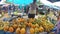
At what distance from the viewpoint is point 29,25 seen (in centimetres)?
211

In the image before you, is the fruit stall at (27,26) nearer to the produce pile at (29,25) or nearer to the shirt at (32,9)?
the produce pile at (29,25)

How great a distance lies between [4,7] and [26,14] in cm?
46

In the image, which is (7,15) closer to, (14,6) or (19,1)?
(14,6)

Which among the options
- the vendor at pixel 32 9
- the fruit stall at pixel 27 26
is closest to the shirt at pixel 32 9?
the vendor at pixel 32 9

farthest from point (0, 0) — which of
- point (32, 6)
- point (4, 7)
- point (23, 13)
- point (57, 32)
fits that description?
point (57, 32)

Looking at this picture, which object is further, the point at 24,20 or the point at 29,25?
the point at 24,20

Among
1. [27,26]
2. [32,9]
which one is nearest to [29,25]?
[27,26]

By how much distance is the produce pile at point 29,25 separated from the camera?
2.03m

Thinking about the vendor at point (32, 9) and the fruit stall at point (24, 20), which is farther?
the vendor at point (32, 9)

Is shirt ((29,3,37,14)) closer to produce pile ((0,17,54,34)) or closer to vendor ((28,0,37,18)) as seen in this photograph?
vendor ((28,0,37,18))

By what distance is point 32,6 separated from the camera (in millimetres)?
2186

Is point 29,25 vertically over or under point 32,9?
under

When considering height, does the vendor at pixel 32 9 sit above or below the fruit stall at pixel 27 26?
above

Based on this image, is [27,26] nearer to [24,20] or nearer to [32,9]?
[24,20]
